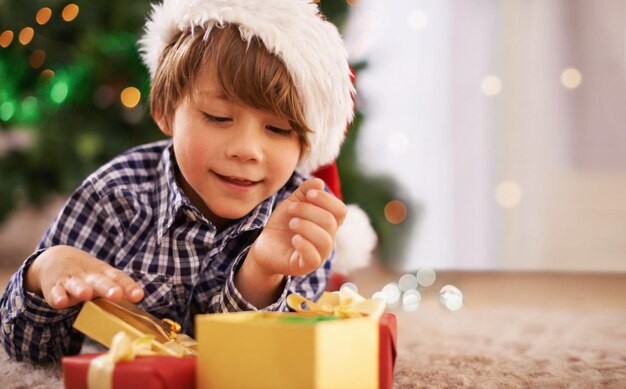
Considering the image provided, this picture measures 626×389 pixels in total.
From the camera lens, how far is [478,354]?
1.06m

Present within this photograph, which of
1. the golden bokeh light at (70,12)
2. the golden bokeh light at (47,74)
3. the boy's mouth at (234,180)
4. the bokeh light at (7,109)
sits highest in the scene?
the golden bokeh light at (70,12)

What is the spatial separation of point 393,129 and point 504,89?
0.41 m

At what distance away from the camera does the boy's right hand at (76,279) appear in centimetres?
72

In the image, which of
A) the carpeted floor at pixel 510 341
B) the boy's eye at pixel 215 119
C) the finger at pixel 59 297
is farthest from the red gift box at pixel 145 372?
the boy's eye at pixel 215 119

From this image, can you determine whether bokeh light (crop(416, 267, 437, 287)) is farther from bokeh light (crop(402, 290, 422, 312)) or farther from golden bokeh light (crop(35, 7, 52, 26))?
golden bokeh light (crop(35, 7, 52, 26))

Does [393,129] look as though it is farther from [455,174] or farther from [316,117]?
[316,117]

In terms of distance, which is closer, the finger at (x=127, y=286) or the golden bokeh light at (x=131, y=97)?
the finger at (x=127, y=286)

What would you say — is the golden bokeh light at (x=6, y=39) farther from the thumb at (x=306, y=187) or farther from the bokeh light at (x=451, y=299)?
the thumb at (x=306, y=187)

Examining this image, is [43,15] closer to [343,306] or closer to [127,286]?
[127,286]

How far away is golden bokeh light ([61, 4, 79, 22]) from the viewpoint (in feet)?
6.46

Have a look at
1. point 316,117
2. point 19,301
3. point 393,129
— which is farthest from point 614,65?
point 19,301

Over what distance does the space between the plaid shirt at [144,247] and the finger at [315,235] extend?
0.18 meters

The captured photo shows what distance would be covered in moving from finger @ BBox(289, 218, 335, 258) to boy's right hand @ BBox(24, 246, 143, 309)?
17 cm

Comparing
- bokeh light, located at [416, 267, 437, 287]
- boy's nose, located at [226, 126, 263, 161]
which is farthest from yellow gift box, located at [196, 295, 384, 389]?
bokeh light, located at [416, 267, 437, 287]
